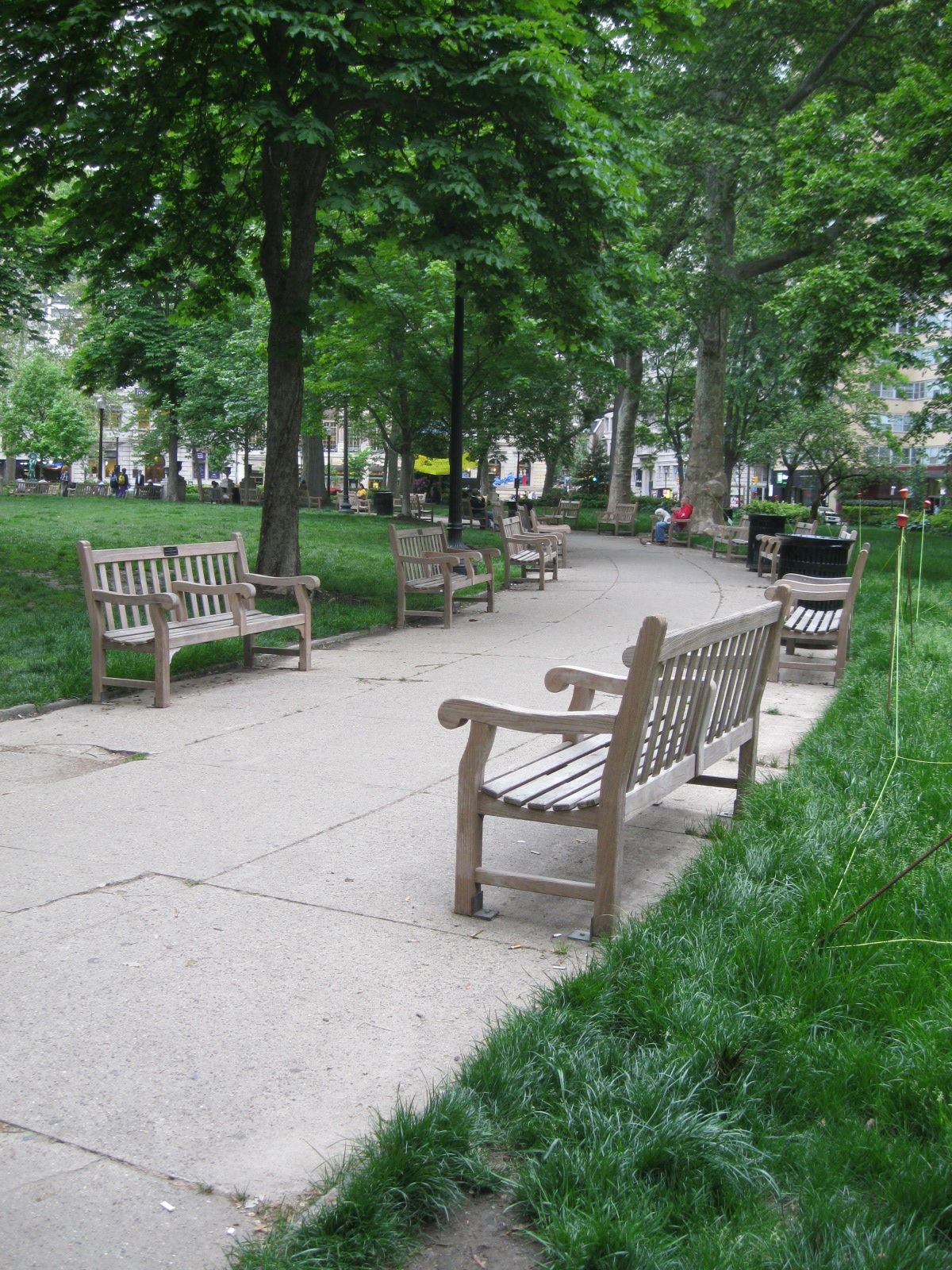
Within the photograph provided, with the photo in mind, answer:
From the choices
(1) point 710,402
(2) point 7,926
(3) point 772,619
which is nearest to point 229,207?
(3) point 772,619

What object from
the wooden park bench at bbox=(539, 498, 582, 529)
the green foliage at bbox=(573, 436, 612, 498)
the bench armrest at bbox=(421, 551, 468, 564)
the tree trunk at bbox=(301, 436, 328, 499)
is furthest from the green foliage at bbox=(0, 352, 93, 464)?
the bench armrest at bbox=(421, 551, 468, 564)

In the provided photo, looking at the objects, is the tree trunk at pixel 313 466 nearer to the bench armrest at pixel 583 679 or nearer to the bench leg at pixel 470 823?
the bench armrest at pixel 583 679

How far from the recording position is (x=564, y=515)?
37.9 metres

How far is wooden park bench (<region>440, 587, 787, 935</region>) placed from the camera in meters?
4.26

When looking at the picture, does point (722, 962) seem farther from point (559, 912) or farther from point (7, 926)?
point (7, 926)

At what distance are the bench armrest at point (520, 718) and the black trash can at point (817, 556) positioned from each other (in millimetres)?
10828

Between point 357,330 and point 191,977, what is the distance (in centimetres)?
2683

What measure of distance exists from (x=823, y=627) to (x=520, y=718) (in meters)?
6.64

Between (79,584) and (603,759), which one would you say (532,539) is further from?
(603,759)

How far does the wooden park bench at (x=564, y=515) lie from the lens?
36.7 metres

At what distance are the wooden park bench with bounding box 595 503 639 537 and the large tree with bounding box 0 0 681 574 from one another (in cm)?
2305

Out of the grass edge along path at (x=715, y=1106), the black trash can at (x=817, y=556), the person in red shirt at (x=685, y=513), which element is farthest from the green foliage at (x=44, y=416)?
the grass edge along path at (x=715, y=1106)

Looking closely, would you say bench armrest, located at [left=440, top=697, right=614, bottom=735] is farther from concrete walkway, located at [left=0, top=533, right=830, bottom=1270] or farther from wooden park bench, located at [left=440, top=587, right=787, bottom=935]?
concrete walkway, located at [left=0, top=533, right=830, bottom=1270]

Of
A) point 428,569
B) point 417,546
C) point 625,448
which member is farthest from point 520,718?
point 625,448
